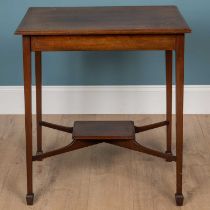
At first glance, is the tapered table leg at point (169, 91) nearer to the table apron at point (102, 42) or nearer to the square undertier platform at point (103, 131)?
Answer: the square undertier platform at point (103, 131)

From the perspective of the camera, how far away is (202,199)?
255cm

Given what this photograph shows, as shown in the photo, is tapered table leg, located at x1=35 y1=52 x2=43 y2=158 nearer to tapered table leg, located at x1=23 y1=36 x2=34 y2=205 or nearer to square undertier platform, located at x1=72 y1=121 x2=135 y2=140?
square undertier platform, located at x1=72 y1=121 x2=135 y2=140

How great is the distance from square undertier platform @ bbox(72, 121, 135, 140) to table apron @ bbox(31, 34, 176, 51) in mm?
457

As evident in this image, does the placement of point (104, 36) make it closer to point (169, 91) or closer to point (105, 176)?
point (169, 91)

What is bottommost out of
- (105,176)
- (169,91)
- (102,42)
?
(105,176)

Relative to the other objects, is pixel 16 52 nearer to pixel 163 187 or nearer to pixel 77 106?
pixel 77 106

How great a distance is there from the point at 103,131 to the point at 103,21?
52cm

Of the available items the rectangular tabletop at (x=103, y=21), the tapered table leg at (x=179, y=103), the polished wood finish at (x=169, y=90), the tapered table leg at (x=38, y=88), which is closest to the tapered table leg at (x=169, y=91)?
the polished wood finish at (x=169, y=90)

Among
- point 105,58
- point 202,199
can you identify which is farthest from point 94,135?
point 105,58

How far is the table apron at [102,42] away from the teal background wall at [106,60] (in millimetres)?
1057

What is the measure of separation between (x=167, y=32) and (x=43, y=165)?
3.15 ft

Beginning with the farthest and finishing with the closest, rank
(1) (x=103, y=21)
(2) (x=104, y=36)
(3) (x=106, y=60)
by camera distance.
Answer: (3) (x=106, y=60) < (1) (x=103, y=21) < (2) (x=104, y=36)

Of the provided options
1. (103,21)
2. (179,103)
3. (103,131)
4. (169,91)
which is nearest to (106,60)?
(169,91)

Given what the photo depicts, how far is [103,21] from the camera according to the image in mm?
2438
